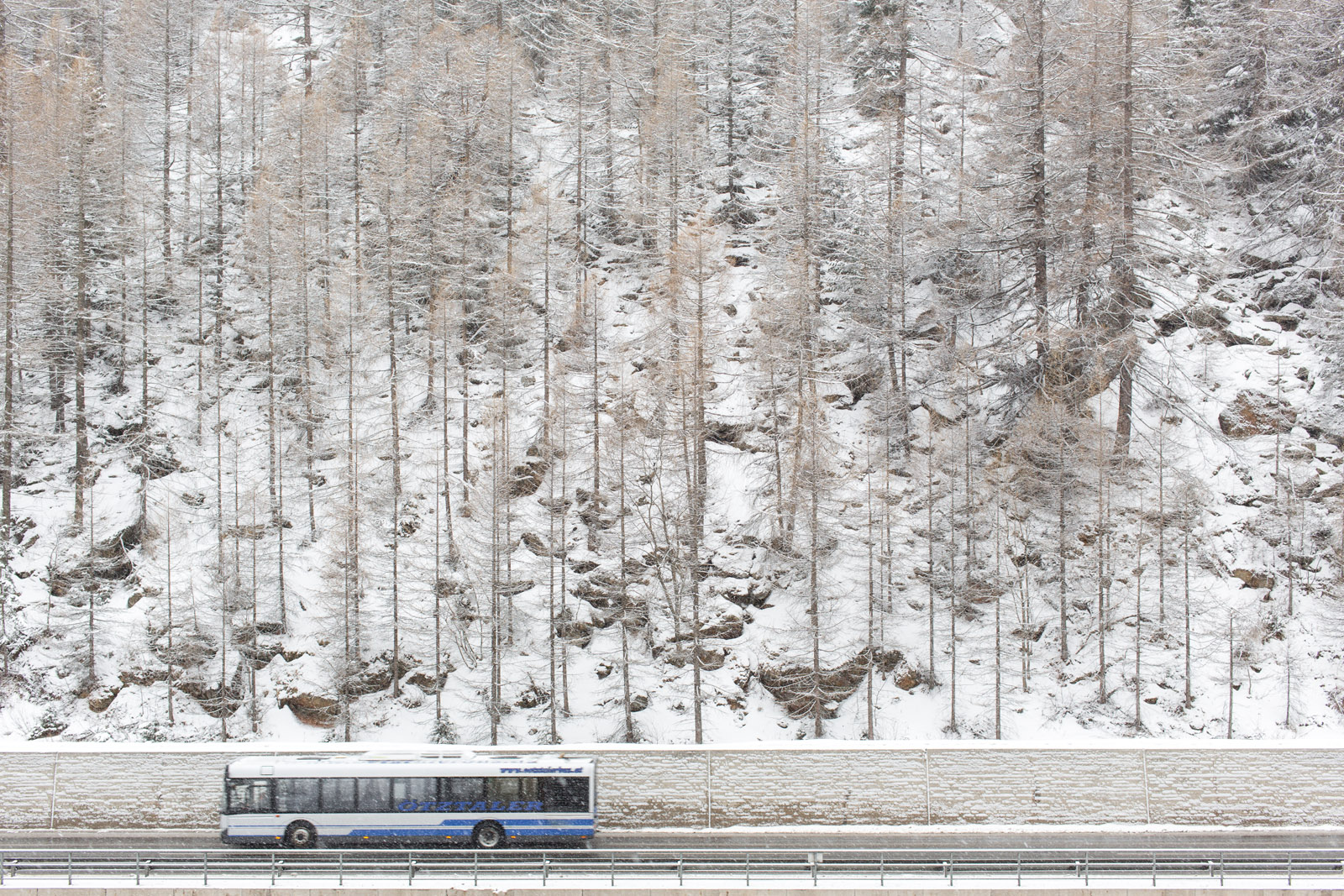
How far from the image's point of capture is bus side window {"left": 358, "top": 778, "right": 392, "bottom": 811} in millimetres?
17703

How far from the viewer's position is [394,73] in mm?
36844

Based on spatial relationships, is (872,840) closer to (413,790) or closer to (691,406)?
(413,790)

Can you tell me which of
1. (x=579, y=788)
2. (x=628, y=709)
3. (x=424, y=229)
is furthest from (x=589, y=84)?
(x=579, y=788)

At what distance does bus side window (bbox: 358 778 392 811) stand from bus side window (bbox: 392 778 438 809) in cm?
13

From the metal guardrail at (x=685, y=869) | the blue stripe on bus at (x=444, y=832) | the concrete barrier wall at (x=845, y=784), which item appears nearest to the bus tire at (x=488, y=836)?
the blue stripe on bus at (x=444, y=832)

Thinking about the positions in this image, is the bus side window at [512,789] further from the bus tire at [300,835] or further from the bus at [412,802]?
the bus tire at [300,835]

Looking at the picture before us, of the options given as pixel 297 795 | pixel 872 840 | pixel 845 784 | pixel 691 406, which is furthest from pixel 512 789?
pixel 691 406

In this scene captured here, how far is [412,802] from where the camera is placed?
17641mm

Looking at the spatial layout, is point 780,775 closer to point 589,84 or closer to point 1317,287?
point 1317,287

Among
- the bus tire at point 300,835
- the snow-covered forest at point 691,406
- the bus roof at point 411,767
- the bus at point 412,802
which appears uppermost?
the snow-covered forest at point 691,406

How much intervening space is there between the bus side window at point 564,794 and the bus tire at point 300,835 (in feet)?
16.3

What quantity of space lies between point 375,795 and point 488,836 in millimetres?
2504

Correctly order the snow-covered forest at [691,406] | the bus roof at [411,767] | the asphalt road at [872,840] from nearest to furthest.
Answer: the asphalt road at [872,840]
the bus roof at [411,767]
the snow-covered forest at [691,406]

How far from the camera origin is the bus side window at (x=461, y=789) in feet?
57.7
